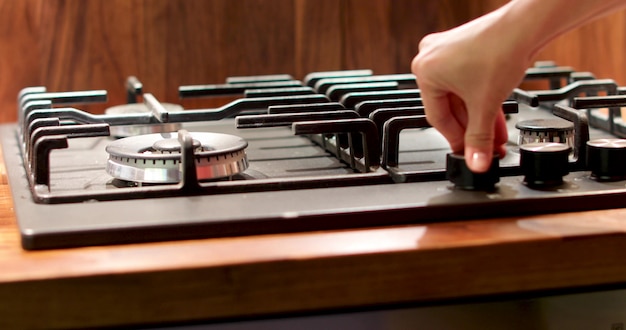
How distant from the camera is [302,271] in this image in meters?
0.68

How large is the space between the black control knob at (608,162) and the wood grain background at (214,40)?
597 mm

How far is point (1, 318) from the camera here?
2.13ft

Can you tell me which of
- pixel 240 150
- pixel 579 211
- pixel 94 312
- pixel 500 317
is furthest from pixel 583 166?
pixel 94 312

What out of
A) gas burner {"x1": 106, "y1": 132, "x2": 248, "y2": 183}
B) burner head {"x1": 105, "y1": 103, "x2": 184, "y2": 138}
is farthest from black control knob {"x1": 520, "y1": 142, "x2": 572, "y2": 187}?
burner head {"x1": 105, "y1": 103, "x2": 184, "y2": 138}

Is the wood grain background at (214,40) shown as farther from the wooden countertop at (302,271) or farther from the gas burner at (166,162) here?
the wooden countertop at (302,271)

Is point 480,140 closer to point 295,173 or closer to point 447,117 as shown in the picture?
point 447,117

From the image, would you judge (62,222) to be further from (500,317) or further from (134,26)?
(134,26)

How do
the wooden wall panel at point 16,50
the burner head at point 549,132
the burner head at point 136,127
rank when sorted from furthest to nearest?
the wooden wall panel at point 16,50, the burner head at point 136,127, the burner head at point 549,132

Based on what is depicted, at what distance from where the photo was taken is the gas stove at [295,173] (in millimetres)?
727

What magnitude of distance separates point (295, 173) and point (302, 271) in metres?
0.28

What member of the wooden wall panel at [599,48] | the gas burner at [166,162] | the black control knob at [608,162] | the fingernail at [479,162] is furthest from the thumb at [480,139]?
the wooden wall panel at [599,48]

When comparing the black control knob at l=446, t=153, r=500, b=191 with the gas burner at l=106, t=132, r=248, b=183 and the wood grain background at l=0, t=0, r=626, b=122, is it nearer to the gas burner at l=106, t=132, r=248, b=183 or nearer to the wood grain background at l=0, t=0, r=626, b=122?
the gas burner at l=106, t=132, r=248, b=183

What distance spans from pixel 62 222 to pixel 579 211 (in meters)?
0.45

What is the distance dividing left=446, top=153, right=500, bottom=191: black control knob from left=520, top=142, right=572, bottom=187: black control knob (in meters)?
0.03
